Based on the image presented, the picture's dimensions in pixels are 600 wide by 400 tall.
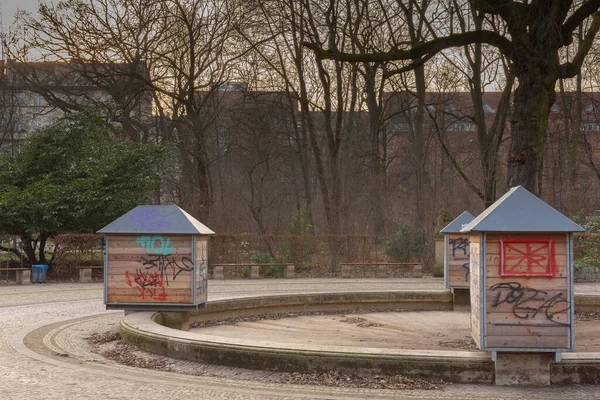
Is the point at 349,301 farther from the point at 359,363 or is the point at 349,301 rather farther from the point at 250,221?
the point at 250,221

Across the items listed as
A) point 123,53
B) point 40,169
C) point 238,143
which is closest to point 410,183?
point 238,143

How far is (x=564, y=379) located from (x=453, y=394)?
1441 millimetres

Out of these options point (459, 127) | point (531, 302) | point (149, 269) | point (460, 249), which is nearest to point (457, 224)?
point (460, 249)

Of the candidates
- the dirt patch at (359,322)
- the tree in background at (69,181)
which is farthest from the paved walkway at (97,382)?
the tree in background at (69,181)

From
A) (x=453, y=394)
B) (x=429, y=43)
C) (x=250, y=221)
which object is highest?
(x=429, y=43)

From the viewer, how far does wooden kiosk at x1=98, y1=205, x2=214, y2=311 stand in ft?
41.8

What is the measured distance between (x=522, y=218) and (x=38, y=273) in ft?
67.2

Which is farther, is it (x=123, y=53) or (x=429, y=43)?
(x=123, y=53)

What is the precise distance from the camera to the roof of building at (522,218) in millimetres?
8969

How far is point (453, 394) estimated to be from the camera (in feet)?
27.5

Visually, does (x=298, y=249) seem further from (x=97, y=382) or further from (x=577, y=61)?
(x=97, y=382)

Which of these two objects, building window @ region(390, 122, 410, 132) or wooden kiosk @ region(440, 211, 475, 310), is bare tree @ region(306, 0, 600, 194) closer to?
wooden kiosk @ region(440, 211, 475, 310)

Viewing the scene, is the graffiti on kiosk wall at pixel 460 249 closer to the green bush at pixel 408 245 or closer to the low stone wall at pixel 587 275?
the low stone wall at pixel 587 275

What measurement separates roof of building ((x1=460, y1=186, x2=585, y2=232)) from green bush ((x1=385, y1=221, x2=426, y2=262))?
21.2 metres
